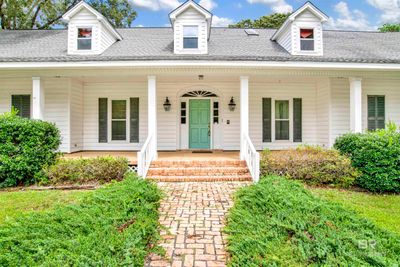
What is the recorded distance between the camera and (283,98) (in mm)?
11602

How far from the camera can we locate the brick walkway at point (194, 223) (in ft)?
10.6

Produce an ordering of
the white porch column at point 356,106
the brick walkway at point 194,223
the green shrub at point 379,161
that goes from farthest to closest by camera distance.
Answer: the white porch column at point 356,106, the green shrub at point 379,161, the brick walkway at point 194,223

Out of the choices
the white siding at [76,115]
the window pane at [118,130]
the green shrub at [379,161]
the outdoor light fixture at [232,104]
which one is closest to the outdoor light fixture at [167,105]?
the window pane at [118,130]

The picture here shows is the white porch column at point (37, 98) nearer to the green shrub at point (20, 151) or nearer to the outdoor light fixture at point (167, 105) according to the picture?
the green shrub at point (20, 151)

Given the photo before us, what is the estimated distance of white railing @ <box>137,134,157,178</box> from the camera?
7.21 metres

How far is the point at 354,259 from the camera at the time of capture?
8.55ft

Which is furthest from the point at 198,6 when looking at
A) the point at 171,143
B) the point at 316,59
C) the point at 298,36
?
the point at 171,143

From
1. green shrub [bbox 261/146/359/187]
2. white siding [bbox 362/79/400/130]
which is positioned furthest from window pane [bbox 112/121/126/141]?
white siding [bbox 362/79/400/130]

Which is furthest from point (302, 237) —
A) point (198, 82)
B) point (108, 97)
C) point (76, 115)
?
point (76, 115)

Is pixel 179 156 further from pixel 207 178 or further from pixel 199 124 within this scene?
pixel 199 124

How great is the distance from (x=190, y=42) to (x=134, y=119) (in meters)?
3.97

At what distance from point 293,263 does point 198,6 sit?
8951 millimetres

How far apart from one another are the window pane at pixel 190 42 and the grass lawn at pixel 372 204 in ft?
20.0

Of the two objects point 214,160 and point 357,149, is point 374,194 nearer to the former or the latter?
point 357,149
